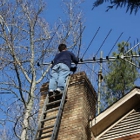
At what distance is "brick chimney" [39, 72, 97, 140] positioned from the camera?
8484 millimetres

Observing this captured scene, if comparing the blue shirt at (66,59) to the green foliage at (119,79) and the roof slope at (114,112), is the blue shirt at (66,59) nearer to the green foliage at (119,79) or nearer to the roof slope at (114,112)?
the roof slope at (114,112)

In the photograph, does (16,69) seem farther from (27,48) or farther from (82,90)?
(82,90)

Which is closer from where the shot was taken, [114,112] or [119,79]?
[114,112]

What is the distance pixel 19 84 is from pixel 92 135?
3498mm

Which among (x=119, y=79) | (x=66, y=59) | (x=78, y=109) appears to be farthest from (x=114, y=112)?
(x=119, y=79)

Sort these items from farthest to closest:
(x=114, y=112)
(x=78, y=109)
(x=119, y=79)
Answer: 1. (x=119, y=79)
2. (x=114, y=112)
3. (x=78, y=109)

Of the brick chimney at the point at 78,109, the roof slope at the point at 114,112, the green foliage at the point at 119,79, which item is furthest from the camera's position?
the green foliage at the point at 119,79

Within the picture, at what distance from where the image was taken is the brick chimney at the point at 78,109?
27.8ft

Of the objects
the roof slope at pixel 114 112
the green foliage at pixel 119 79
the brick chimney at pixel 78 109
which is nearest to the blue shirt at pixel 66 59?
the brick chimney at pixel 78 109

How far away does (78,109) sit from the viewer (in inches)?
353

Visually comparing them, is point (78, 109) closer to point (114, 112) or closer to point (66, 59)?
point (114, 112)

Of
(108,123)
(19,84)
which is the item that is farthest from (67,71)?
(19,84)

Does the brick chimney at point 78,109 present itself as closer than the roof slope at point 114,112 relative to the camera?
Yes

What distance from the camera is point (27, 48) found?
13.5 meters
